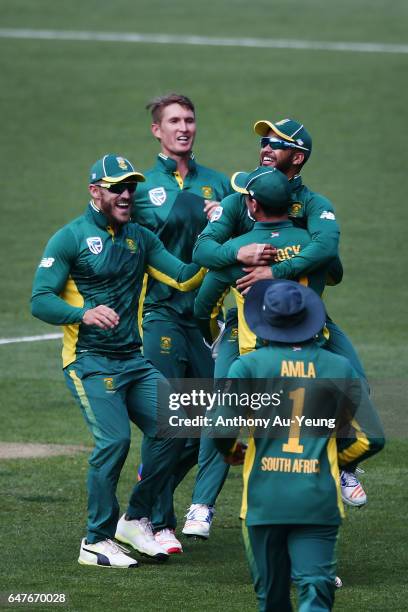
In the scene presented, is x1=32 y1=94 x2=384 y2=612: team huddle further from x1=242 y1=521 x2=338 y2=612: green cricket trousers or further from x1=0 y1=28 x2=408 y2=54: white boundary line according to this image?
x1=0 y1=28 x2=408 y2=54: white boundary line

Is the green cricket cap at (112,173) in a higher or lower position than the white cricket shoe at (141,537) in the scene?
higher

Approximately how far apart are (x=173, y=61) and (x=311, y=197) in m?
23.8

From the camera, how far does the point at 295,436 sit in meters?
6.67

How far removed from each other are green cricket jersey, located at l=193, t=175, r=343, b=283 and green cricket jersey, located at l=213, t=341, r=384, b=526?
1466 millimetres

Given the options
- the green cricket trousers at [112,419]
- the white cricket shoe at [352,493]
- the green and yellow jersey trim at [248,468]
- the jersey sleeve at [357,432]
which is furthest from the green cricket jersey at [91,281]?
the jersey sleeve at [357,432]

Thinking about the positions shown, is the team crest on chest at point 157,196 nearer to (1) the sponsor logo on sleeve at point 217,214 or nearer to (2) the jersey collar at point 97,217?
(2) the jersey collar at point 97,217

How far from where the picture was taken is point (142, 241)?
927cm

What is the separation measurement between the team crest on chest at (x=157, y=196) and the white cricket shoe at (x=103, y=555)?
234cm

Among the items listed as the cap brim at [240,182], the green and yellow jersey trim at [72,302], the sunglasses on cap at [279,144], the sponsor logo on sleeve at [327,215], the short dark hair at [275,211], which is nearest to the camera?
the short dark hair at [275,211]

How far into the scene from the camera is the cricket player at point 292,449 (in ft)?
21.6

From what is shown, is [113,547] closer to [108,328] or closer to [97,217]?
[108,328]

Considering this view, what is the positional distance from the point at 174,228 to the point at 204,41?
956 inches

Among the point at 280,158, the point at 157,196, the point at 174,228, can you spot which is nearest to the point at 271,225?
the point at 280,158

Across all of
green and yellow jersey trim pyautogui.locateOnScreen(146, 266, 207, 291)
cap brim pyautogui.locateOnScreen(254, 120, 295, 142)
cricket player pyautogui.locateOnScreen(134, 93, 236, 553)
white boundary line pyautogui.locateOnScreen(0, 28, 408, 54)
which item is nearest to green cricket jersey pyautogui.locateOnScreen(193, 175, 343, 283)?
cap brim pyautogui.locateOnScreen(254, 120, 295, 142)
